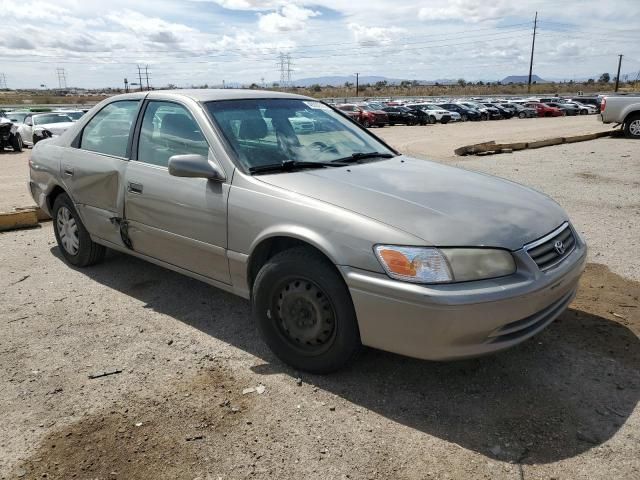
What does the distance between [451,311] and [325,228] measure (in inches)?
31.4

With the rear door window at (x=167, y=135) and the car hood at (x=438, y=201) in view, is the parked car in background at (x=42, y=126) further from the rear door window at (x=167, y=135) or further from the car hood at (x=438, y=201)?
the car hood at (x=438, y=201)

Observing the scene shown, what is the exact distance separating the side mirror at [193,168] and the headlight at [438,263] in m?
1.25

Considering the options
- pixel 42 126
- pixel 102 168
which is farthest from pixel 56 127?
pixel 102 168

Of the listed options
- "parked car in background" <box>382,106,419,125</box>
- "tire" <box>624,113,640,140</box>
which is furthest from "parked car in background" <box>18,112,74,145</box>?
"parked car in background" <box>382,106,419,125</box>

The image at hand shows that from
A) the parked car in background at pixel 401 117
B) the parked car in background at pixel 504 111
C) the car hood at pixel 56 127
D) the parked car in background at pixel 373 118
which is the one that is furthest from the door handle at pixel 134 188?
the parked car in background at pixel 504 111

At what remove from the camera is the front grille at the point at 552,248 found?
285 centimetres

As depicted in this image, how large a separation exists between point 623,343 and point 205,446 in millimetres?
2727

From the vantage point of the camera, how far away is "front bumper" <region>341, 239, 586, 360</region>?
256 centimetres

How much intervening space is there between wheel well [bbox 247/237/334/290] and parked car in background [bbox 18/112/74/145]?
17.2 m

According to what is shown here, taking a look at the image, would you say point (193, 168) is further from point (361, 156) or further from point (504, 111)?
point (504, 111)

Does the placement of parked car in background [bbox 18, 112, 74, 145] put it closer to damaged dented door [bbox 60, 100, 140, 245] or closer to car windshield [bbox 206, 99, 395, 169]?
damaged dented door [bbox 60, 100, 140, 245]

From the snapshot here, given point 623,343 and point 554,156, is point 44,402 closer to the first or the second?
point 623,343

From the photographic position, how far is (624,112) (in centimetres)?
1733

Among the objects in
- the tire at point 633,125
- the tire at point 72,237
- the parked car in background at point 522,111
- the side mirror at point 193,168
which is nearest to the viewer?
the side mirror at point 193,168
